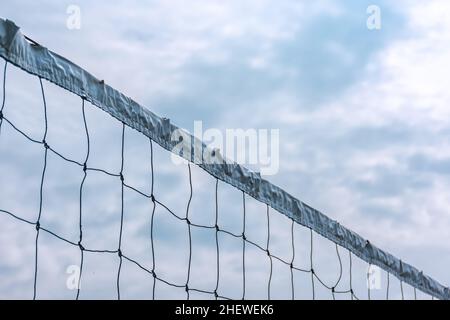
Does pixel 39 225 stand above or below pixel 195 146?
below

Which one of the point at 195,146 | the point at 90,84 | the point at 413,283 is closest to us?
the point at 90,84

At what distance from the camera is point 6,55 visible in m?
3.14
